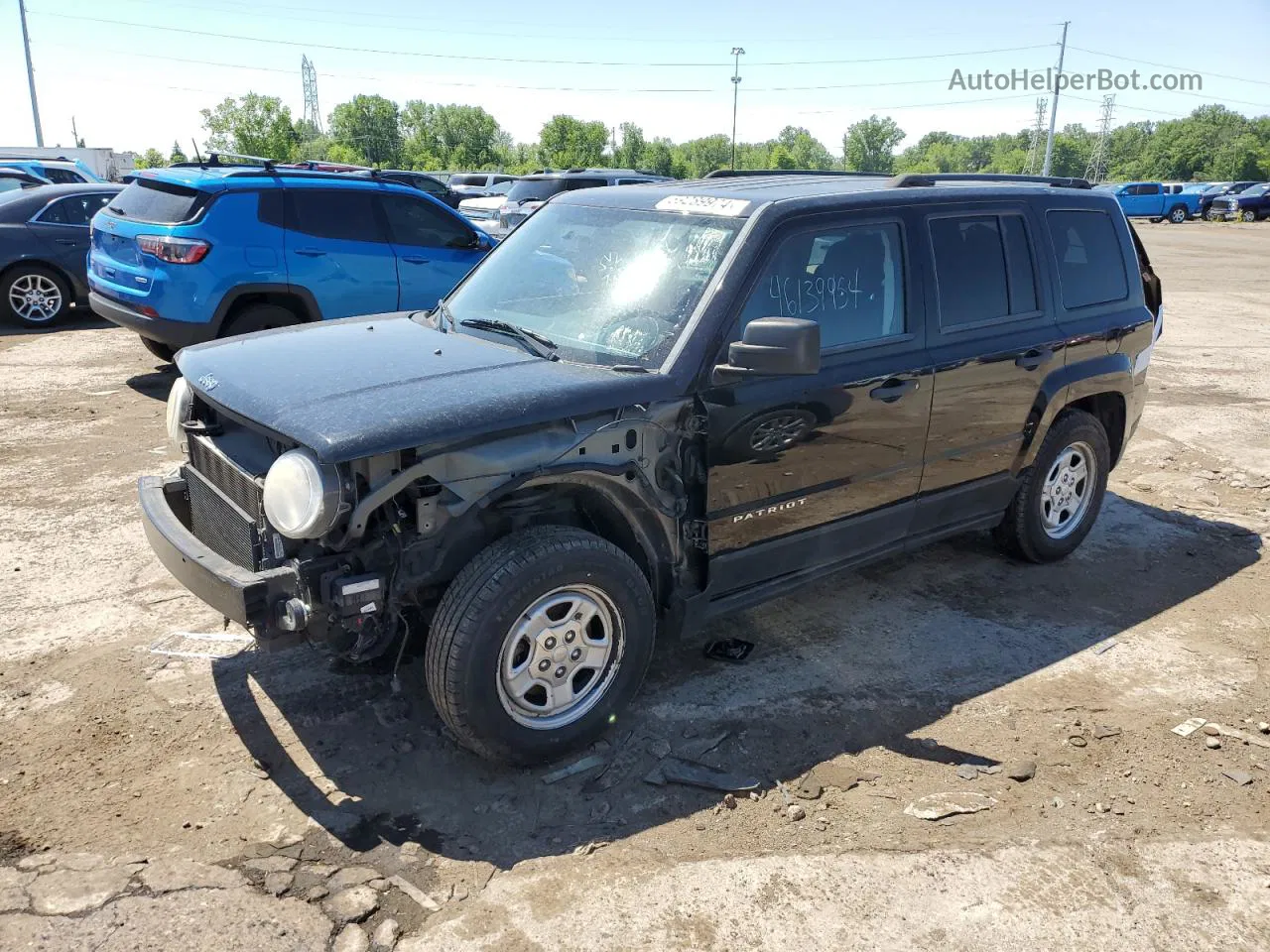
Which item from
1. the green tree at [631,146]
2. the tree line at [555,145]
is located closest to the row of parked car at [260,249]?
the tree line at [555,145]

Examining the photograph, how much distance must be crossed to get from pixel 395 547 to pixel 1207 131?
425 feet

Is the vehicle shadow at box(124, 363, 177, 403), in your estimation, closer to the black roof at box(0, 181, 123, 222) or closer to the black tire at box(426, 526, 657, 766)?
the black roof at box(0, 181, 123, 222)

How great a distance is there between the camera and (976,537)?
5.87 metres

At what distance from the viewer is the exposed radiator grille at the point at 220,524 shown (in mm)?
3311

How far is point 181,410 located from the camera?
13.1ft

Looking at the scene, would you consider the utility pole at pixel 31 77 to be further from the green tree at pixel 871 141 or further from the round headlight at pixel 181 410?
the green tree at pixel 871 141

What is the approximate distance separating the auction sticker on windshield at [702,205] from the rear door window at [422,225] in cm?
528

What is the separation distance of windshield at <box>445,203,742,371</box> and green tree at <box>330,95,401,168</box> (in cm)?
11527

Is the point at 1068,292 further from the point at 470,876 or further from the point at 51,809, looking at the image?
the point at 51,809

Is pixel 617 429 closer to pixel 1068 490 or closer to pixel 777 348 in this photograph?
pixel 777 348

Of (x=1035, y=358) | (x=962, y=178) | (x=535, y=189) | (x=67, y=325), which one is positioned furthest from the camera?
(x=535, y=189)

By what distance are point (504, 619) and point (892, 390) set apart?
1.97 meters

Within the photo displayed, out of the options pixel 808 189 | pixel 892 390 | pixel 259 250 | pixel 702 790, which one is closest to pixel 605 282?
pixel 808 189

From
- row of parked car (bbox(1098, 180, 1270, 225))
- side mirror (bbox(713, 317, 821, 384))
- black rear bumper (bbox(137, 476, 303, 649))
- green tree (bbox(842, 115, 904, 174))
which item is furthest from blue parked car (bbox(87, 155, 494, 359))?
green tree (bbox(842, 115, 904, 174))
